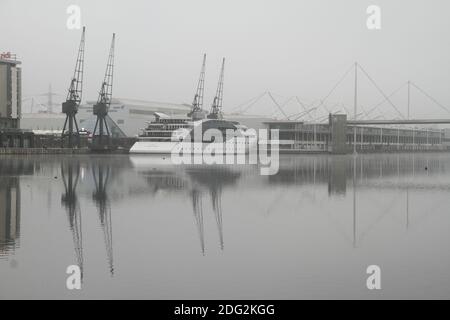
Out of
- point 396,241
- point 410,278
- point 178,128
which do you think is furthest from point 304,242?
point 178,128

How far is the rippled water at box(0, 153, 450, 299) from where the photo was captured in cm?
794

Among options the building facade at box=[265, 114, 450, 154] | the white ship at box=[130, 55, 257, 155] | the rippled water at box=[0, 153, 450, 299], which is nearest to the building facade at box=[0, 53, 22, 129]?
the white ship at box=[130, 55, 257, 155]

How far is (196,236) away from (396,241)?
3967 millimetres

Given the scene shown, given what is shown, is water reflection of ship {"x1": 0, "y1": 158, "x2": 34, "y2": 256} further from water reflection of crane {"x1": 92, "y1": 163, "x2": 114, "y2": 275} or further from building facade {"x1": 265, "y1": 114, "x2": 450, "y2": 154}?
building facade {"x1": 265, "y1": 114, "x2": 450, "y2": 154}

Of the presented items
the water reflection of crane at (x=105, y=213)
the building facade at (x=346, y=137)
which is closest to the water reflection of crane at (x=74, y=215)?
the water reflection of crane at (x=105, y=213)

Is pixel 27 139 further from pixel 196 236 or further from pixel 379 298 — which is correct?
pixel 379 298

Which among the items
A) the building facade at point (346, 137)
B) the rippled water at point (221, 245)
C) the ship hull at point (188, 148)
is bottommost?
the rippled water at point (221, 245)

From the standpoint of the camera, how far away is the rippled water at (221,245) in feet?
26.0

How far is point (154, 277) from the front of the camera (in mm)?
8383

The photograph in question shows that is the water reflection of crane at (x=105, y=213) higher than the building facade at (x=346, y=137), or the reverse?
the building facade at (x=346, y=137)

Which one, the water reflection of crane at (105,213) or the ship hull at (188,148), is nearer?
the water reflection of crane at (105,213)

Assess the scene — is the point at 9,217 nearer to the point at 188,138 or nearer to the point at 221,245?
the point at 221,245

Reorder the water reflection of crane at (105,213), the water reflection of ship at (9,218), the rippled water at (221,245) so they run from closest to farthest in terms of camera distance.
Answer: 1. the rippled water at (221,245)
2. the water reflection of crane at (105,213)
3. the water reflection of ship at (9,218)

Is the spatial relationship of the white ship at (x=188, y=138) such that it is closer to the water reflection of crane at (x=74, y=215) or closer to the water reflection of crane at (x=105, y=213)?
the water reflection of crane at (x=105, y=213)
